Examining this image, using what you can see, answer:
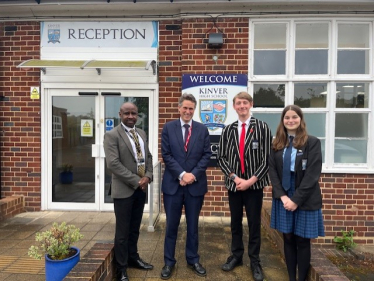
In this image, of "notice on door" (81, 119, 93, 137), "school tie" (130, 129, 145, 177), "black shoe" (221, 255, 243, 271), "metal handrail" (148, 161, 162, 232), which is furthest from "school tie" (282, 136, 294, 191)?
"notice on door" (81, 119, 93, 137)

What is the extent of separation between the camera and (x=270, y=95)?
532cm

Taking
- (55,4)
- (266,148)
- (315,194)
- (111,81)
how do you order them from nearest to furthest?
(315,194)
(266,148)
(55,4)
(111,81)

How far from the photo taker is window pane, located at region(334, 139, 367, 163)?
529 cm

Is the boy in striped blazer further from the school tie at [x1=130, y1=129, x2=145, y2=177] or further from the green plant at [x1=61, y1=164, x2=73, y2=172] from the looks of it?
the green plant at [x1=61, y1=164, x2=73, y2=172]

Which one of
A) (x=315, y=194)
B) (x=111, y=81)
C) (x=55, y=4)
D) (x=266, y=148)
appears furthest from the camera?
(x=111, y=81)

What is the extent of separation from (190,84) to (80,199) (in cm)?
289

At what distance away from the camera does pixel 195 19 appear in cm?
523

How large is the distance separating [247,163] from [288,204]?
584mm

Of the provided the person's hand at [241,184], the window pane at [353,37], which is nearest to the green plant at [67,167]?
the person's hand at [241,184]

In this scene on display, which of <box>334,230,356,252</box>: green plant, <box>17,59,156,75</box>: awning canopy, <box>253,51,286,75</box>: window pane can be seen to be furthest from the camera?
<box>253,51,286,75</box>: window pane

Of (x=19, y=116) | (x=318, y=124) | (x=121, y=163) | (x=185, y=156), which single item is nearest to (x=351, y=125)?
(x=318, y=124)

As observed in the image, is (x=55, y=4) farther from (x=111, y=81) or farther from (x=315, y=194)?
(x=315, y=194)

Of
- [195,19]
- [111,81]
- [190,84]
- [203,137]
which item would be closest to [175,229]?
[203,137]

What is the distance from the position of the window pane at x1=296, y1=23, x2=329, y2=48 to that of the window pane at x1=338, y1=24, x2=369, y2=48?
9.8 inches
